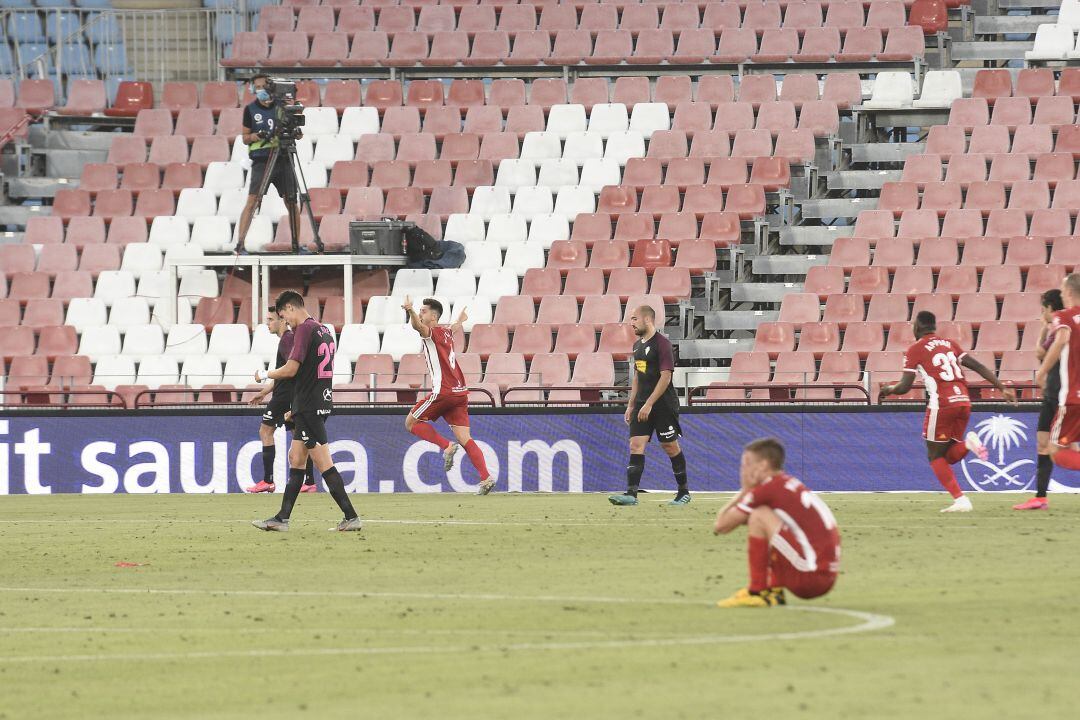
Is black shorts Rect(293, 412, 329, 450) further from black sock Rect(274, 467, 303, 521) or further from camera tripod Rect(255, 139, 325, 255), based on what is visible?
camera tripod Rect(255, 139, 325, 255)

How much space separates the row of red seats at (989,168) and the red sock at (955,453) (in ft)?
37.6

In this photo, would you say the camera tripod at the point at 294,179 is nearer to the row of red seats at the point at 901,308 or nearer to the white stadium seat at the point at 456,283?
the white stadium seat at the point at 456,283

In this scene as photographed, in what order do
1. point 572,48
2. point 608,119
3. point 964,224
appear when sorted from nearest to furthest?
point 964,224 → point 608,119 → point 572,48

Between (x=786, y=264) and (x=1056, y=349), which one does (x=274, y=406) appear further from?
(x=1056, y=349)

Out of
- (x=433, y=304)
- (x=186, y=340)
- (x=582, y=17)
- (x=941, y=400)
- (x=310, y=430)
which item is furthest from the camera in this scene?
(x=582, y=17)

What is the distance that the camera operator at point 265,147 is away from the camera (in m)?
27.7

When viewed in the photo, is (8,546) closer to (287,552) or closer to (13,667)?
(287,552)

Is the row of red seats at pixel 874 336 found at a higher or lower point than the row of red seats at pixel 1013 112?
lower

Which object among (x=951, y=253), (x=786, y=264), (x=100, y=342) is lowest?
(x=100, y=342)

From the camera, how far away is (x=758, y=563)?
30.8ft

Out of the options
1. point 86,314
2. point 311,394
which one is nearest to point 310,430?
point 311,394

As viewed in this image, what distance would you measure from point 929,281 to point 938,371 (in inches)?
371

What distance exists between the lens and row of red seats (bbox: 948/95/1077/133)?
92.7ft

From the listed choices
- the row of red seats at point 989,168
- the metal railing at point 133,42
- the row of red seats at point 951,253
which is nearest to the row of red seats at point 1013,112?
the row of red seats at point 989,168
